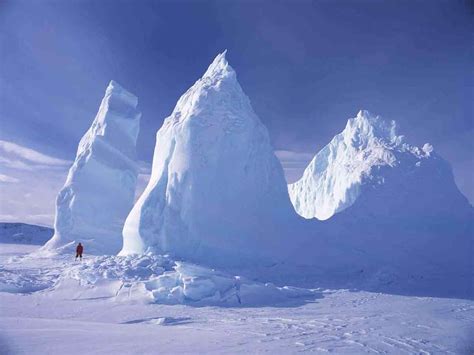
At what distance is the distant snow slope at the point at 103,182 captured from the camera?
106 feet

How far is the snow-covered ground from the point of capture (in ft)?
26.0

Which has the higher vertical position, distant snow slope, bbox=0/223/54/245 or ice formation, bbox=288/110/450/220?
ice formation, bbox=288/110/450/220

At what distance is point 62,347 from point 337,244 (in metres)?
17.5

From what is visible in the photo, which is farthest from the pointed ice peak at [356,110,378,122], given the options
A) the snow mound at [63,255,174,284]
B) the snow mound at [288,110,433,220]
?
the snow mound at [63,255,174,284]

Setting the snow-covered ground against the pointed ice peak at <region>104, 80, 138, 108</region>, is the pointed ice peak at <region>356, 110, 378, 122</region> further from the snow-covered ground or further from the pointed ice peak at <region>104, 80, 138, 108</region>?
the snow-covered ground

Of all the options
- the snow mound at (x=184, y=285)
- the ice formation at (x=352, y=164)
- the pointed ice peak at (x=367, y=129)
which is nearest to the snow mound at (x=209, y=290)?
the snow mound at (x=184, y=285)

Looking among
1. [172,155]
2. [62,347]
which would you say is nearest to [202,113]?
[172,155]

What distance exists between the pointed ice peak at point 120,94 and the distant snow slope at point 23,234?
25131 mm

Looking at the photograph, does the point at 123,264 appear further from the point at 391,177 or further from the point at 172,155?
the point at 391,177

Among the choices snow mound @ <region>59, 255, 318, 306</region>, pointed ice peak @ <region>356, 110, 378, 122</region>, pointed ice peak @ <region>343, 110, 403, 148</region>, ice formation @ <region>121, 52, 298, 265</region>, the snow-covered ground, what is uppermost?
pointed ice peak @ <region>356, 110, 378, 122</region>

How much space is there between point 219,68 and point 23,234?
44511 millimetres

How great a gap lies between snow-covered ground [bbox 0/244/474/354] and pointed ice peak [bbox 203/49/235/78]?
13269 mm

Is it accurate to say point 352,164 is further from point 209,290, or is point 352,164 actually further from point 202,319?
point 202,319

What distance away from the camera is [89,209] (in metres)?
32.4
